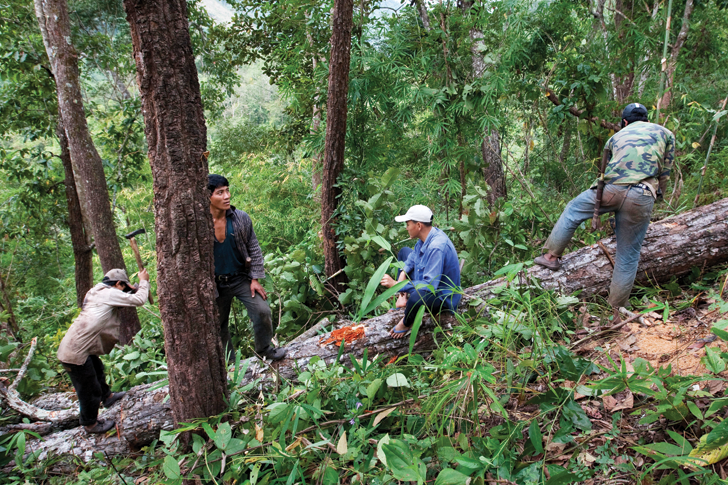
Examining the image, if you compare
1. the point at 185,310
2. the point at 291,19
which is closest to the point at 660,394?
the point at 185,310

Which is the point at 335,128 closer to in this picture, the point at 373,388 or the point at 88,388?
the point at 373,388

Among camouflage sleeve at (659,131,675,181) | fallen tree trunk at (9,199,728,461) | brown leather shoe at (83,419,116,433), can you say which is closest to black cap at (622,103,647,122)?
camouflage sleeve at (659,131,675,181)

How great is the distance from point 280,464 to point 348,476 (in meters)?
0.34

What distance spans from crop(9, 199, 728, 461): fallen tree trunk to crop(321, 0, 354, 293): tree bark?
2.86ft

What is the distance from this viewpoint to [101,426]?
3.14 meters

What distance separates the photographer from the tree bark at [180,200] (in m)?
1.89

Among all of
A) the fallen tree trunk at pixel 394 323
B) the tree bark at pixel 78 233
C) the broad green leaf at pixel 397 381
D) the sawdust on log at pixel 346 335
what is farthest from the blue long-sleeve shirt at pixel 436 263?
the tree bark at pixel 78 233

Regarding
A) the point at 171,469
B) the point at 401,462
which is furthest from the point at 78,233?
the point at 401,462

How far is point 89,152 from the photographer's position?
525 centimetres

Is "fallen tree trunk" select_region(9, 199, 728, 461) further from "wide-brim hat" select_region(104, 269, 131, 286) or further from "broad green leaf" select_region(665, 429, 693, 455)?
"broad green leaf" select_region(665, 429, 693, 455)

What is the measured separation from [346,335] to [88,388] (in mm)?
2094

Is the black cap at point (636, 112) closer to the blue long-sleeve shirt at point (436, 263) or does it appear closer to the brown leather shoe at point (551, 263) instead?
the brown leather shoe at point (551, 263)

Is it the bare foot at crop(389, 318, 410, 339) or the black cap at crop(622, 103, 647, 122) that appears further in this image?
the black cap at crop(622, 103, 647, 122)

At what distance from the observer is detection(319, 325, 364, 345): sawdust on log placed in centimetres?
329
